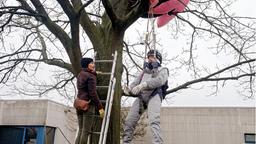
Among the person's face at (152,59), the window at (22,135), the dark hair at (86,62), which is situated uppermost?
the person's face at (152,59)

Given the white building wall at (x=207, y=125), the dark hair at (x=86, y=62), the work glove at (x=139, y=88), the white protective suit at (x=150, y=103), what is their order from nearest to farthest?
the white protective suit at (x=150, y=103)
the work glove at (x=139, y=88)
the dark hair at (x=86, y=62)
the white building wall at (x=207, y=125)

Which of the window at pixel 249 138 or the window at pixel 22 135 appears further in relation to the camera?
the window at pixel 22 135

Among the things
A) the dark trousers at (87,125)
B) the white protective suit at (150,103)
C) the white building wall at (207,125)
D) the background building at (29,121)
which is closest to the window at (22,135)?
the background building at (29,121)

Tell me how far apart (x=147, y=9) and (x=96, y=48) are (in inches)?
42.7

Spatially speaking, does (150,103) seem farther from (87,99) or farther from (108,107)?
(87,99)

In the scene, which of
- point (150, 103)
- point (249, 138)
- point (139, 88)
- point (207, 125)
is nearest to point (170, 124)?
point (207, 125)

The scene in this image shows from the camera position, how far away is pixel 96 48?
5.77 metres

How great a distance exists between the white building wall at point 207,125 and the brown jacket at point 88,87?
Result: 1137 cm

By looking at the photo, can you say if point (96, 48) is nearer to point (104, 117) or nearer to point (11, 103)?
point (104, 117)

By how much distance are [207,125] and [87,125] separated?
451 inches

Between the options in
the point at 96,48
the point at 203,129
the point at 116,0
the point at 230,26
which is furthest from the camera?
the point at 203,129

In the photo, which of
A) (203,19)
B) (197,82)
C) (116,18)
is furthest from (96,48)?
(203,19)

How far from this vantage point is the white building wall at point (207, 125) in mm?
15172

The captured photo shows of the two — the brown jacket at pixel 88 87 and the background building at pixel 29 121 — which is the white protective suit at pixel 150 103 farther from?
the background building at pixel 29 121
